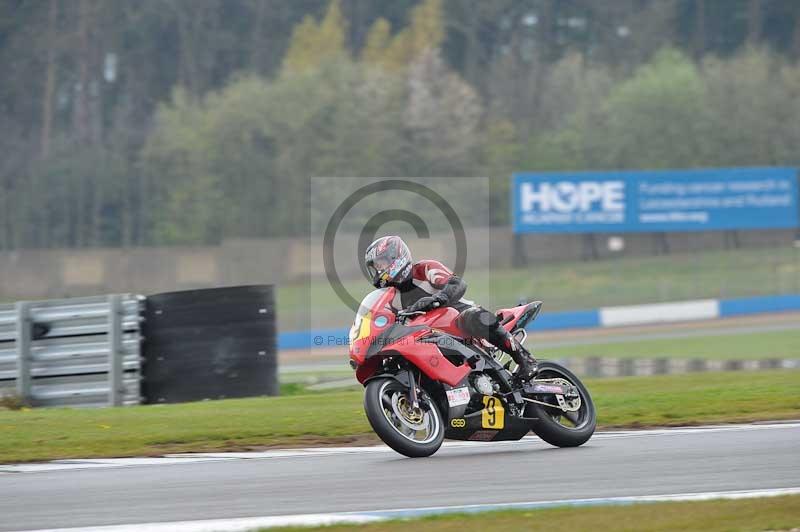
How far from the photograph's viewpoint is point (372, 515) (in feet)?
23.1

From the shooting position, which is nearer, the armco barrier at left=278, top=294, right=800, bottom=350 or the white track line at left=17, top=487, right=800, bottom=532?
the white track line at left=17, top=487, right=800, bottom=532

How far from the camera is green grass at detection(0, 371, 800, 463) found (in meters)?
11.0

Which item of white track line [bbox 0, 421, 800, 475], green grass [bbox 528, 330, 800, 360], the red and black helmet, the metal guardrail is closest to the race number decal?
white track line [bbox 0, 421, 800, 475]

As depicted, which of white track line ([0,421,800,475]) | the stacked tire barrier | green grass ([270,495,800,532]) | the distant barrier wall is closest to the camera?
green grass ([270,495,800,532])

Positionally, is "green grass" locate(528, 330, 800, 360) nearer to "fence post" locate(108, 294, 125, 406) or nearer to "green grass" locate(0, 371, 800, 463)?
"green grass" locate(0, 371, 800, 463)

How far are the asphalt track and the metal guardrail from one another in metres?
4.34

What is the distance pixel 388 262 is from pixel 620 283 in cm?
3922

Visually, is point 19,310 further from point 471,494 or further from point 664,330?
point 664,330

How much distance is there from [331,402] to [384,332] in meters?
5.16

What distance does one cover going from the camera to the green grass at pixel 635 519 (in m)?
6.49

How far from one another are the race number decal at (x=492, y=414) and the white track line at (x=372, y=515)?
7.78 ft

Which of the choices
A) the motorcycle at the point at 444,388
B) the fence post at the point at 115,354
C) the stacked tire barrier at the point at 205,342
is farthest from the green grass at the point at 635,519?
the fence post at the point at 115,354

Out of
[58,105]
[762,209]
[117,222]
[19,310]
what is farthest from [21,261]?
[19,310]

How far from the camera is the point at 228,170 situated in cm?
6372
